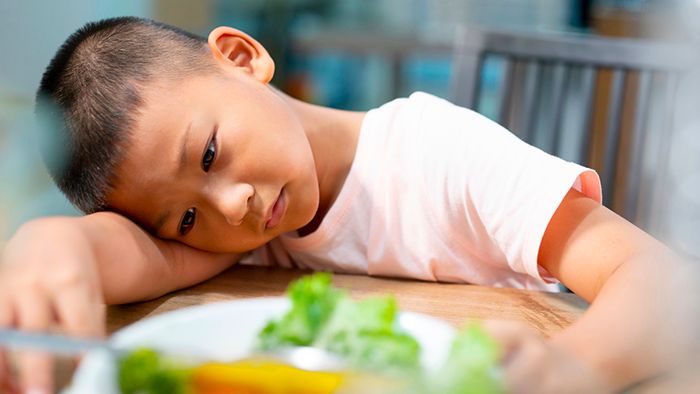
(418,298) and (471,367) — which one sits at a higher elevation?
(471,367)

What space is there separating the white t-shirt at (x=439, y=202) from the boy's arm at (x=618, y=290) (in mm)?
19

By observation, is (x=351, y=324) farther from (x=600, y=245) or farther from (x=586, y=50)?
(x=586, y=50)

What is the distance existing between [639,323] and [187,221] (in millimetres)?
312

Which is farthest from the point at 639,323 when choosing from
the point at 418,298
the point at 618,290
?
the point at 418,298

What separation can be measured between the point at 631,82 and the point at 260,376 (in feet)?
2.58

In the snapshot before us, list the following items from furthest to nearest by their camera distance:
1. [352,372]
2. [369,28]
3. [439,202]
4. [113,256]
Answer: [369,28] < [439,202] < [113,256] < [352,372]

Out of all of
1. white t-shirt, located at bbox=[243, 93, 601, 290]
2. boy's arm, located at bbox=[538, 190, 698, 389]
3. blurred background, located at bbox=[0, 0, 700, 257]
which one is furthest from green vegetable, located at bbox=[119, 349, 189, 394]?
blurred background, located at bbox=[0, 0, 700, 257]

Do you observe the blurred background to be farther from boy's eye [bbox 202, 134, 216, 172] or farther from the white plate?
the white plate

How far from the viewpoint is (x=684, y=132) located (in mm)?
182

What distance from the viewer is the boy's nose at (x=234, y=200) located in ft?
1.59

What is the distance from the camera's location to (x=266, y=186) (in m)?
0.51

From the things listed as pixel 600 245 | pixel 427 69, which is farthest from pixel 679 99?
pixel 427 69

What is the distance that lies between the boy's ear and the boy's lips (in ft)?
0.31

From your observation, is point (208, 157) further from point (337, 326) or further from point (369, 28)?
point (369, 28)
